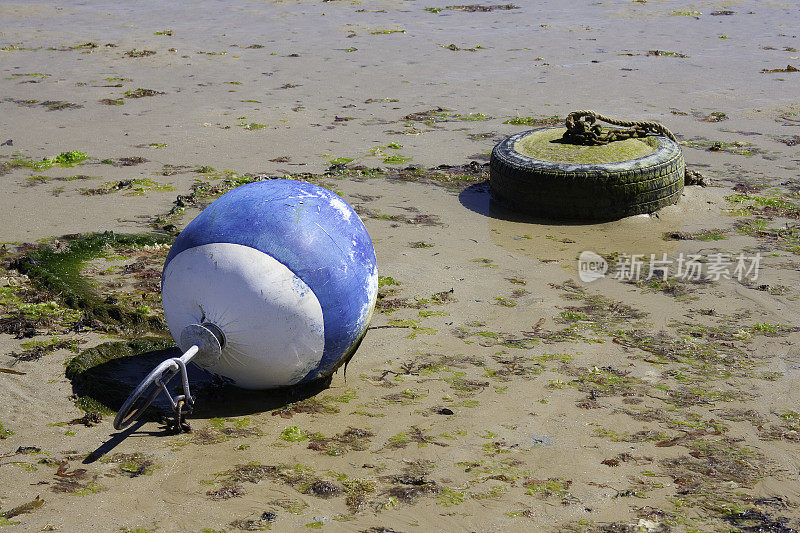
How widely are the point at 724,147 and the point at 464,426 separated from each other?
24.3 feet

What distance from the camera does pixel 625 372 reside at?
5.88 meters

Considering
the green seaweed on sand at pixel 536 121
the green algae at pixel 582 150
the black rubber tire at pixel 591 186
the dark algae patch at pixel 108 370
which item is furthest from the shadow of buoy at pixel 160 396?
the green seaweed on sand at pixel 536 121

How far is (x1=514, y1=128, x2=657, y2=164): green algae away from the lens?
29.3ft

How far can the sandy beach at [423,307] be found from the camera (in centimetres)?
450

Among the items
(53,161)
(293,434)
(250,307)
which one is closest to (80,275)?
(250,307)

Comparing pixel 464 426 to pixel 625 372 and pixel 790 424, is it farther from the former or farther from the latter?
pixel 790 424

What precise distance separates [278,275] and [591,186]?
472 cm

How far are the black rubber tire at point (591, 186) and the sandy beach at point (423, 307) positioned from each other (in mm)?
216

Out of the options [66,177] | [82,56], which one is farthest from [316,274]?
[82,56]

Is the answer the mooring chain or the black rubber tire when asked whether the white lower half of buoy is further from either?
the mooring chain

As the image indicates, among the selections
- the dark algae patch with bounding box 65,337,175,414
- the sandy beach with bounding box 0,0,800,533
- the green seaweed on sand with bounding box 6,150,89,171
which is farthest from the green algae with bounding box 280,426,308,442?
the green seaweed on sand with bounding box 6,150,89,171

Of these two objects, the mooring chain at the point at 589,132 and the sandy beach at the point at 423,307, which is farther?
the mooring chain at the point at 589,132

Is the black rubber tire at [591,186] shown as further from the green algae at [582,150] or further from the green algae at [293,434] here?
the green algae at [293,434]

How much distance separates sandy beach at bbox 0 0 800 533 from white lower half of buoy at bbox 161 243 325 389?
43cm
